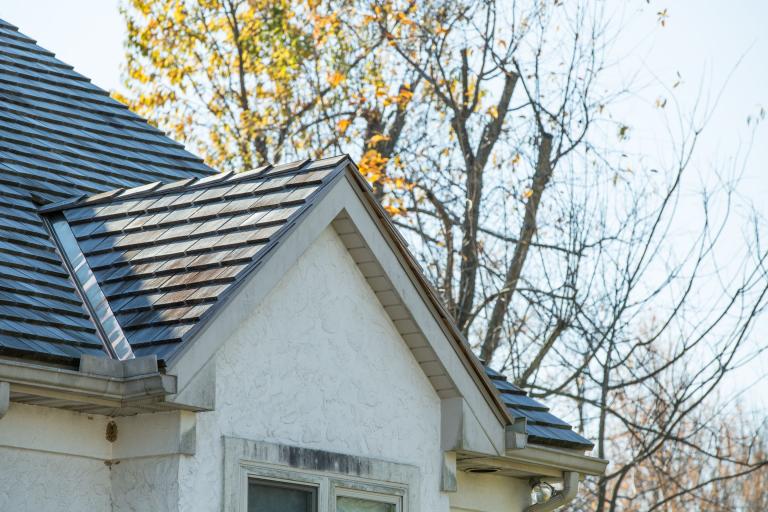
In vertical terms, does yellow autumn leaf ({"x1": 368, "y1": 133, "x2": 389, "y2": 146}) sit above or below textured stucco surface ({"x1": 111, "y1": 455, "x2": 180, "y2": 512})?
above

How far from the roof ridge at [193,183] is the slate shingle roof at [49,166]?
0.74 ft

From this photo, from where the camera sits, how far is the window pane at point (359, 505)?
8.10 metres

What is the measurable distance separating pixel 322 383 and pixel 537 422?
2.50 m

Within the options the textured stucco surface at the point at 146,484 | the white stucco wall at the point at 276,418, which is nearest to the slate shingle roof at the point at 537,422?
the white stucco wall at the point at 276,418

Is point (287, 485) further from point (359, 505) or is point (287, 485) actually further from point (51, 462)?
point (51, 462)

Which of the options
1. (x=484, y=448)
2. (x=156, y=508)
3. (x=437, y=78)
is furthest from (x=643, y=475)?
(x=156, y=508)

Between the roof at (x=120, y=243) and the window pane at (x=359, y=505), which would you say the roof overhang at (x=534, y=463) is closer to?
the roof at (x=120, y=243)

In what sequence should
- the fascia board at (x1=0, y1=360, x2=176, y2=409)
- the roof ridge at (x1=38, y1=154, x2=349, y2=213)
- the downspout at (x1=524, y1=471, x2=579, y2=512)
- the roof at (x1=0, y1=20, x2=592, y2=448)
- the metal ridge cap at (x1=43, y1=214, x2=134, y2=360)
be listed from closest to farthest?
1. the fascia board at (x1=0, y1=360, x2=176, y2=409)
2. the roof at (x1=0, y1=20, x2=592, y2=448)
3. the metal ridge cap at (x1=43, y1=214, x2=134, y2=360)
4. the roof ridge at (x1=38, y1=154, x2=349, y2=213)
5. the downspout at (x1=524, y1=471, x2=579, y2=512)

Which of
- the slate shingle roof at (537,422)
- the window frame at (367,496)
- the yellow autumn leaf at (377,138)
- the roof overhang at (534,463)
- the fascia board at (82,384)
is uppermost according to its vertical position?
the yellow autumn leaf at (377,138)

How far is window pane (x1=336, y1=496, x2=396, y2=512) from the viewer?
810cm

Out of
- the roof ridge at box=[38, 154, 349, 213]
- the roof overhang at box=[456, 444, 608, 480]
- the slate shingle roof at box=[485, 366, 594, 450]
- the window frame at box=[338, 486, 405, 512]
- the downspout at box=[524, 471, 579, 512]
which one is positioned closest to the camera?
the window frame at box=[338, 486, 405, 512]

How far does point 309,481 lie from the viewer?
25.6 feet

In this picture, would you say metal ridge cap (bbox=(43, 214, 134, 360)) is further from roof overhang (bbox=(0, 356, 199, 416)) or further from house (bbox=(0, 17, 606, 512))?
roof overhang (bbox=(0, 356, 199, 416))

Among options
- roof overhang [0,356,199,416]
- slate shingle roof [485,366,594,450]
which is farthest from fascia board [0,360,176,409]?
slate shingle roof [485,366,594,450]
